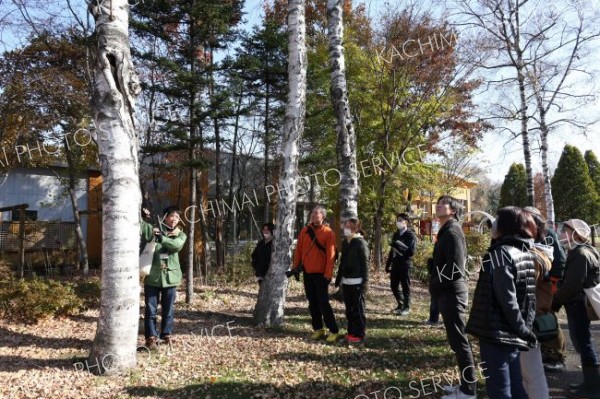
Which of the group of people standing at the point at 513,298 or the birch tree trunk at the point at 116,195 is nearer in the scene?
the group of people standing at the point at 513,298

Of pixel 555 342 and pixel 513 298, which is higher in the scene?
pixel 513 298

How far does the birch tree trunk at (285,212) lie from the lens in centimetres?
709

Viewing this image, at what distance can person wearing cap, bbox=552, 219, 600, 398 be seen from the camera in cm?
460

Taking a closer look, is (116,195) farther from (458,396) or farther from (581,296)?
(581,296)

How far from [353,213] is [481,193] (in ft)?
177

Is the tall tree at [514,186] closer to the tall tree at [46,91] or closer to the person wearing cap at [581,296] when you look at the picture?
the tall tree at [46,91]

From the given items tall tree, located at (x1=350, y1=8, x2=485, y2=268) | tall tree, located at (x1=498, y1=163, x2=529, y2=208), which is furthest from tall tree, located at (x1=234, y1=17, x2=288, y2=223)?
tall tree, located at (x1=498, y1=163, x2=529, y2=208)

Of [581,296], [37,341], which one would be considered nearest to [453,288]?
[581,296]

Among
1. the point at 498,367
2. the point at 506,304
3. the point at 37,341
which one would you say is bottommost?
the point at 37,341

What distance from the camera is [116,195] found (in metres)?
4.95

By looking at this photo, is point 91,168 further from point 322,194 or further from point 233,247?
point 322,194

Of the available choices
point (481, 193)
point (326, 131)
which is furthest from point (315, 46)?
point (481, 193)

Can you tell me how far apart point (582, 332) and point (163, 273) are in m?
4.94

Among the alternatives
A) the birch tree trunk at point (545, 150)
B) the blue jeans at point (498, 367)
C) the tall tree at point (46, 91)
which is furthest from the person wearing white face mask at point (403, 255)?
the birch tree trunk at point (545, 150)
